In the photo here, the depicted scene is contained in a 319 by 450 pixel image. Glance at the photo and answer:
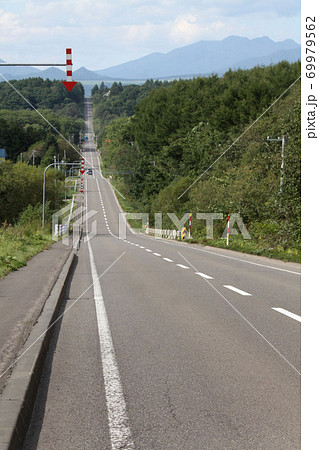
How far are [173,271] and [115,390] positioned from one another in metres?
11.2

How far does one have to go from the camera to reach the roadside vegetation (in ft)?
82.1

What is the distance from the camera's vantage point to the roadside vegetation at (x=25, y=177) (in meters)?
25.0

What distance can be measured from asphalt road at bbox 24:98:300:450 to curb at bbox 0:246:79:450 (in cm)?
11

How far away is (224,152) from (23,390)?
5776 centimetres

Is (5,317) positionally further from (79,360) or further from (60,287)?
(60,287)

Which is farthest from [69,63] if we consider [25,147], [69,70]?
[25,147]

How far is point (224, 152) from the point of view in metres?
61.0

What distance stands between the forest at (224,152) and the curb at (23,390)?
16984 mm
